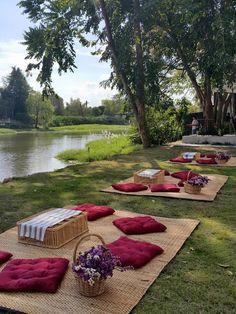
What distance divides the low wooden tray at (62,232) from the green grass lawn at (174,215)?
78 cm

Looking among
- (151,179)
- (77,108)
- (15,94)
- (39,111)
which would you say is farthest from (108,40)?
(77,108)

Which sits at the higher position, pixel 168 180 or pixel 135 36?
pixel 135 36

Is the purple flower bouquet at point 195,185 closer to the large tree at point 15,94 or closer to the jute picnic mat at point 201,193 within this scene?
the jute picnic mat at point 201,193

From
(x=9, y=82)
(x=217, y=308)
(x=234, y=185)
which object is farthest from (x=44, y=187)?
(x=9, y=82)

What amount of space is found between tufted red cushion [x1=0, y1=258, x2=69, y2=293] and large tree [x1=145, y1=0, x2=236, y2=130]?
995cm

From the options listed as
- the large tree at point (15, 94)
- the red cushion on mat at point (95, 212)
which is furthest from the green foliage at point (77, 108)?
the red cushion on mat at point (95, 212)

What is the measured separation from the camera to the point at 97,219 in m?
4.74

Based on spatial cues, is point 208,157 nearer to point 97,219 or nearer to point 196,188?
point 196,188

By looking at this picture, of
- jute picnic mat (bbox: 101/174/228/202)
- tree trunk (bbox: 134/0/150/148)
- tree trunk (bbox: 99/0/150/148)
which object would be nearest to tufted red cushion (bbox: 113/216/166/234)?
jute picnic mat (bbox: 101/174/228/202)

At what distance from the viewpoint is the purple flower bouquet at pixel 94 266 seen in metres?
2.76

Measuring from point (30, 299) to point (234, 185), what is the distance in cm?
499

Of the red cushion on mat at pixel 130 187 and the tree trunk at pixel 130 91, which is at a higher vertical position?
the tree trunk at pixel 130 91

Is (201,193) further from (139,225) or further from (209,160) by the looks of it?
(209,160)

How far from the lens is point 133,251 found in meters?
3.54
